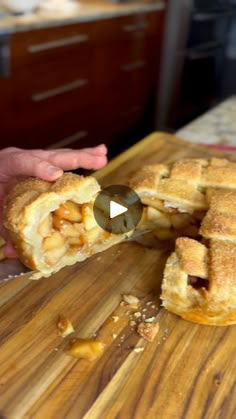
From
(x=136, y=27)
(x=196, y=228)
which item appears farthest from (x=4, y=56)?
(x=196, y=228)

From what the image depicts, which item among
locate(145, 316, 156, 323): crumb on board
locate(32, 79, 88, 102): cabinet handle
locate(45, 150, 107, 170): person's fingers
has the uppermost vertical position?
locate(45, 150, 107, 170): person's fingers

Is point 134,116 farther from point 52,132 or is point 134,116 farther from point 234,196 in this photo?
point 234,196

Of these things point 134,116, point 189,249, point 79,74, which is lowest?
point 134,116

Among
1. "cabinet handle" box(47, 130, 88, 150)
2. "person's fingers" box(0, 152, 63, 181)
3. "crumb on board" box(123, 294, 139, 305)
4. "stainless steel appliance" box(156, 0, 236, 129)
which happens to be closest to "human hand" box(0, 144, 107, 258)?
"person's fingers" box(0, 152, 63, 181)

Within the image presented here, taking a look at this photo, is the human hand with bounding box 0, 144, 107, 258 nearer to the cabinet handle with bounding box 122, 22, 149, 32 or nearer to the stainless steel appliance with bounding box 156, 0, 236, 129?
the cabinet handle with bounding box 122, 22, 149, 32

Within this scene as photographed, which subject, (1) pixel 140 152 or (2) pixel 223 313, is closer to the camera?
(2) pixel 223 313

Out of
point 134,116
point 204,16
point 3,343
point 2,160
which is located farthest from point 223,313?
point 204,16
